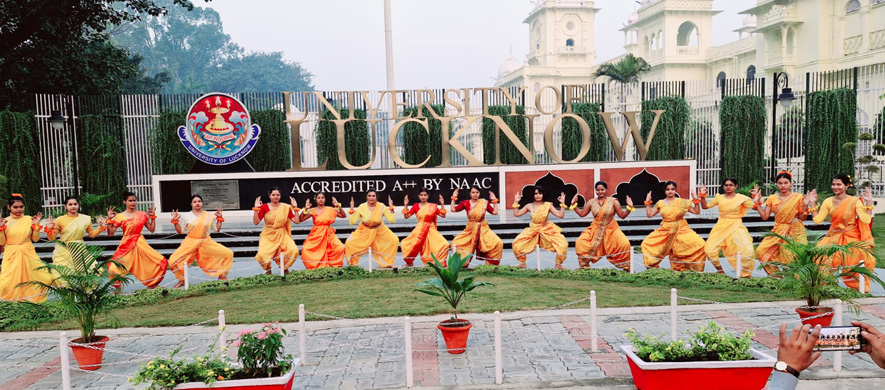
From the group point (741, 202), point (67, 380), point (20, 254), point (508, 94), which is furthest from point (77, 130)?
point (741, 202)

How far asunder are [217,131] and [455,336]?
37.6 feet

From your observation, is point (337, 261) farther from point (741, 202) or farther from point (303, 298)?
point (741, 202)

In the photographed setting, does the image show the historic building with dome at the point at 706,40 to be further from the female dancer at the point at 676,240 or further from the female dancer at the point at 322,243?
the female dancer at the point at 322,243

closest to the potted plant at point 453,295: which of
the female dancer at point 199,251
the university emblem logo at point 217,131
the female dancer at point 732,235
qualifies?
the female dancer at point 732,235

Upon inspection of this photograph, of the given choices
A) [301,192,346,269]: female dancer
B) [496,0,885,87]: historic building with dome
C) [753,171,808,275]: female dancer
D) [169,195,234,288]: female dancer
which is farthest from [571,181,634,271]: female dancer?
[496,0,885,87]: historic building with dome

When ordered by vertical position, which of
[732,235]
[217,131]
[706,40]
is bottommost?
[732,235]

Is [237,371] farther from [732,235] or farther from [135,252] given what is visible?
[732,235]

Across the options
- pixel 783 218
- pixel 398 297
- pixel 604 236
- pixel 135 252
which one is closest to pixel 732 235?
pixel 783 218

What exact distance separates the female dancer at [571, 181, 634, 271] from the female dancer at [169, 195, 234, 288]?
6.11 meters

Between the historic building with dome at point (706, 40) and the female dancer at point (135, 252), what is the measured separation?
29.5 metres

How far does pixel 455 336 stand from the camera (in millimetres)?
6031

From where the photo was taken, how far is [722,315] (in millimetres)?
7180

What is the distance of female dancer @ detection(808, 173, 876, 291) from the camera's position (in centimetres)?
835

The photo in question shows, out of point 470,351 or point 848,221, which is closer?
point 470,351
